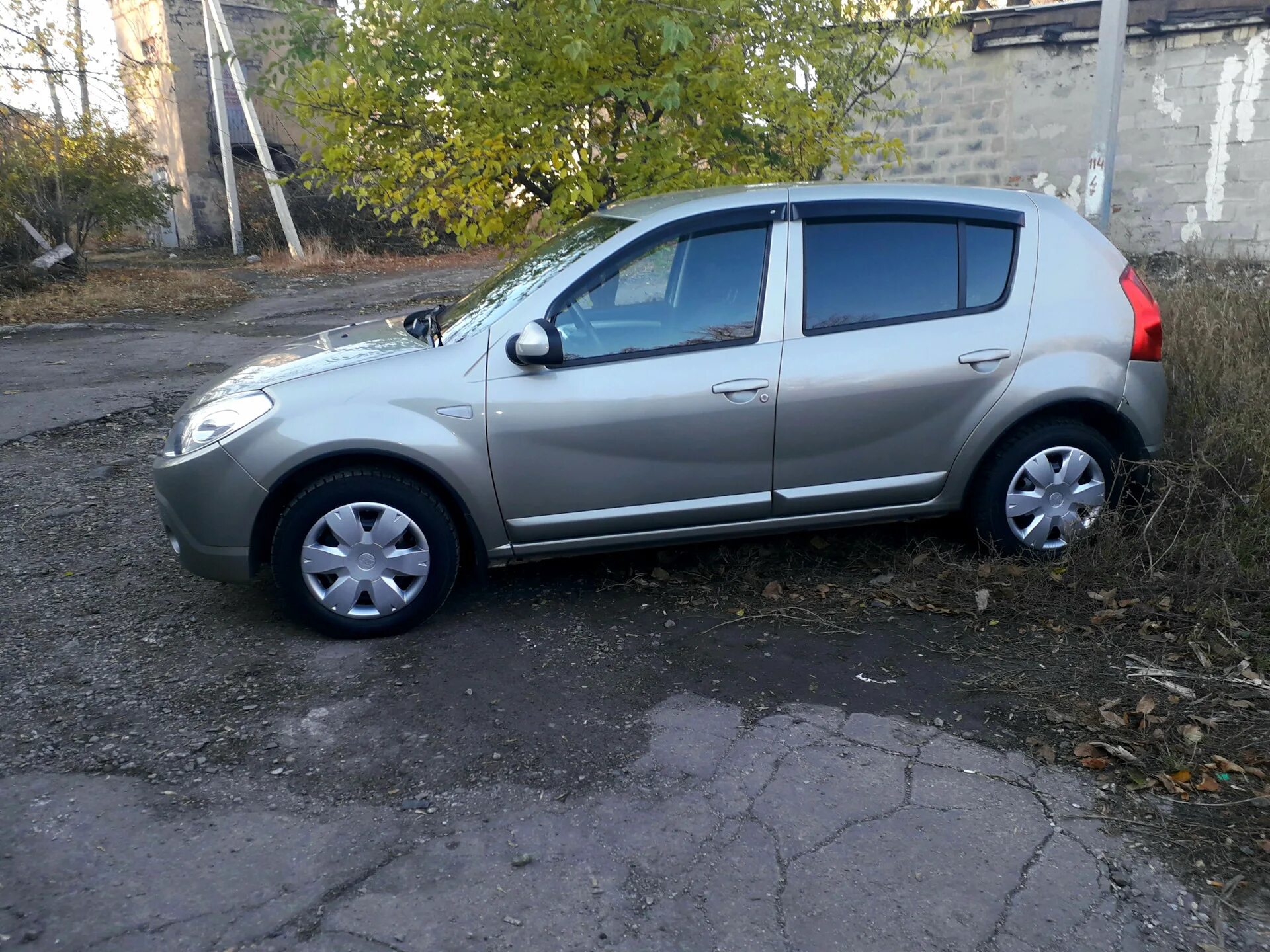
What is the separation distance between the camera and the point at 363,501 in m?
4.26

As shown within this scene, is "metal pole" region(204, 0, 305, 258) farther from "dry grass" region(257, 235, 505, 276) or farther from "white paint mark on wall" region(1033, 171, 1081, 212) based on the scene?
"white paint mark on wall" region(1033, 171, 1081, 212)

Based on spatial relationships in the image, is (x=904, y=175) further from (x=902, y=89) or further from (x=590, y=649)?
(x=590, y=649)

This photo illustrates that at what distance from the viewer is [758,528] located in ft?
15.4

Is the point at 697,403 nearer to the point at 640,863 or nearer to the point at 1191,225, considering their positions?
the point at 640,863

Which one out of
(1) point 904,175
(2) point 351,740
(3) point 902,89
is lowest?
(2) point 351,740

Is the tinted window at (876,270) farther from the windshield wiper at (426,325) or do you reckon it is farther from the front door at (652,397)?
the windshield wiper at (426,325)

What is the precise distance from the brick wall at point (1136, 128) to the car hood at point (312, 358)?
10.3 metres

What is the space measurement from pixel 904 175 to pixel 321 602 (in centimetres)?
1295

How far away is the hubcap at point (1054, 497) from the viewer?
15.8ft

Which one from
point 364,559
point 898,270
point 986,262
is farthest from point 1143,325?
point 364,559

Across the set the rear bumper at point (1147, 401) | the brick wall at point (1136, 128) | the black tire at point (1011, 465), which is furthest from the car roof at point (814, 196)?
the brick wall at point (1136, 128)

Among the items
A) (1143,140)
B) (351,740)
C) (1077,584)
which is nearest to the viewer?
(351,740)

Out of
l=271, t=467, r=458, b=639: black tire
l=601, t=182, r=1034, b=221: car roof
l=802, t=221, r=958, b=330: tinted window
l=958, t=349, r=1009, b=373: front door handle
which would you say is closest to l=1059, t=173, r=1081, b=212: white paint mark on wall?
l=601, t=182, r=1034, b=221: car roof

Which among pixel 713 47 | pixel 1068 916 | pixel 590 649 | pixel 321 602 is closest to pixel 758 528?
pixel 590 649
